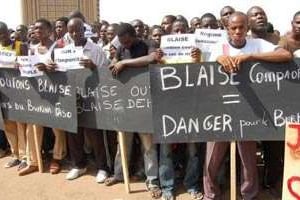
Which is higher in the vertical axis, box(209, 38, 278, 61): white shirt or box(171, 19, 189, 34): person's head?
box(171, 19, 189, 34): person's head

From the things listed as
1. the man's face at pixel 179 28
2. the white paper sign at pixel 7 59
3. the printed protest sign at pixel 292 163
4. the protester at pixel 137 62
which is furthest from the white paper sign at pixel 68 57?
the printed protest sign at pixel 292 163

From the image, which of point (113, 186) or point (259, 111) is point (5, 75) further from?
point (259, 111)

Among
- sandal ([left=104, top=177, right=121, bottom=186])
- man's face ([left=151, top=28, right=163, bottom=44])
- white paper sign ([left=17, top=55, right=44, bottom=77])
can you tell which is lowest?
sandal ([left=104, top=177, right=121, bottom=186])

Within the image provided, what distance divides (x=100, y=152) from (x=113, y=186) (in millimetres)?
Result: 463

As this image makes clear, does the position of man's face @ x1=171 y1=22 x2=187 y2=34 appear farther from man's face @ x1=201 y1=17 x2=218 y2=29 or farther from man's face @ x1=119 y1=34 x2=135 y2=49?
man's face @ x1=119 y1=34 x2=135 y2=49

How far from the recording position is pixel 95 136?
6336 millimetres

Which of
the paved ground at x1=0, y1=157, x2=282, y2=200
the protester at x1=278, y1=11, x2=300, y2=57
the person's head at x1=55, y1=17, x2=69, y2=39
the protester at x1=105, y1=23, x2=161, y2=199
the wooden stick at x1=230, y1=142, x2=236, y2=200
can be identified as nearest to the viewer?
the wooden stick at x1=230, y1=142, x2=236, y2=200

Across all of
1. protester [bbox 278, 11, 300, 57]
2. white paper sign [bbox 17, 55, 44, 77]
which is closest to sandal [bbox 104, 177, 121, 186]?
white paper sign [bbox 17, 55, 44, 77]

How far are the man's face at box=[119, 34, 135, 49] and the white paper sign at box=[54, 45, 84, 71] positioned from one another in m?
0.49

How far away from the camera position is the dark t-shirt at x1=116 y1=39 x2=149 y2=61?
573 centimetres

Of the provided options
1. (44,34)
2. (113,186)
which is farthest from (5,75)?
(113,186)

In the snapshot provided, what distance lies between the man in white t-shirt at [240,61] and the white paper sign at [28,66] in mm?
2316

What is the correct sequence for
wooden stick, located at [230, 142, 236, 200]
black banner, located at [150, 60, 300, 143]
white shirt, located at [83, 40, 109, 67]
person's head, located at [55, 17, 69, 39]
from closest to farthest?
black banner, located at [150, 60, 300, 143], wooden stick, located at [230, 142, 236, 200], white shirt, located at [83, 40, 109, 67], person's head, located at [55, 17, 69, 39]

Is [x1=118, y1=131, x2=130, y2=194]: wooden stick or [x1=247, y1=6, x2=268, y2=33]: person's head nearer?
[x1=247, y1=6, x2=268, y2=33]: person's head
